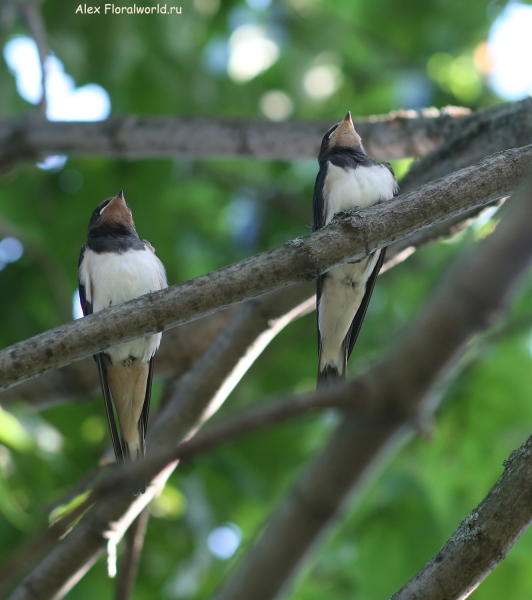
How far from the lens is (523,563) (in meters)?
3.70

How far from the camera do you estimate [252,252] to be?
6.14 m

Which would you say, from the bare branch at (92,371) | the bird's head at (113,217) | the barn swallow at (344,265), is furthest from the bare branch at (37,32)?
the barn swallow at (344,265)

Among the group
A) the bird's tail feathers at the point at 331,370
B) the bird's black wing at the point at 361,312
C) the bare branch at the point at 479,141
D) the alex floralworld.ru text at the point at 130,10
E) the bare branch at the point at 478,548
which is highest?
the alex floralworld.ru text at the point at 130,10

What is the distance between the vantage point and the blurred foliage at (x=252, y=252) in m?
3.81

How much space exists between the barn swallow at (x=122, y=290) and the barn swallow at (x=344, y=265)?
70 cm

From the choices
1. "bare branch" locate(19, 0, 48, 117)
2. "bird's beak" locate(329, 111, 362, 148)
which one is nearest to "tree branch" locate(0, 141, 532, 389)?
"bird's beak" locate(329, 111, 362, 148)

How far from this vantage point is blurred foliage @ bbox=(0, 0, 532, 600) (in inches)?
150

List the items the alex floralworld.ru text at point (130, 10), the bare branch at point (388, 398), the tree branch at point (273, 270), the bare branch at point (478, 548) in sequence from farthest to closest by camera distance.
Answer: the alex floralworld.ru text at point (130, 10), the bare branch at point (388, 398), the tree branch at point (273, 270), the bare branch at point (478, 548)

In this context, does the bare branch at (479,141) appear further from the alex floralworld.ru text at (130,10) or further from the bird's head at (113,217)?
the alex floralworld.ru text at (130,10)

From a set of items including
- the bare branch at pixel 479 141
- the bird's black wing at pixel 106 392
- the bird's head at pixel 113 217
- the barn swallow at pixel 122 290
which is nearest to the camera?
the bird's black wing at pixel 106 392

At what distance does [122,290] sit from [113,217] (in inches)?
14.0

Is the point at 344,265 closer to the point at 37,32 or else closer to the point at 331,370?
the point at 331,370

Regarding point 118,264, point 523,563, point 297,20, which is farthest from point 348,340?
point 297,20

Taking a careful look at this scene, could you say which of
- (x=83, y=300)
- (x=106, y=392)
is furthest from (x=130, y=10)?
(x=106, y=392)
